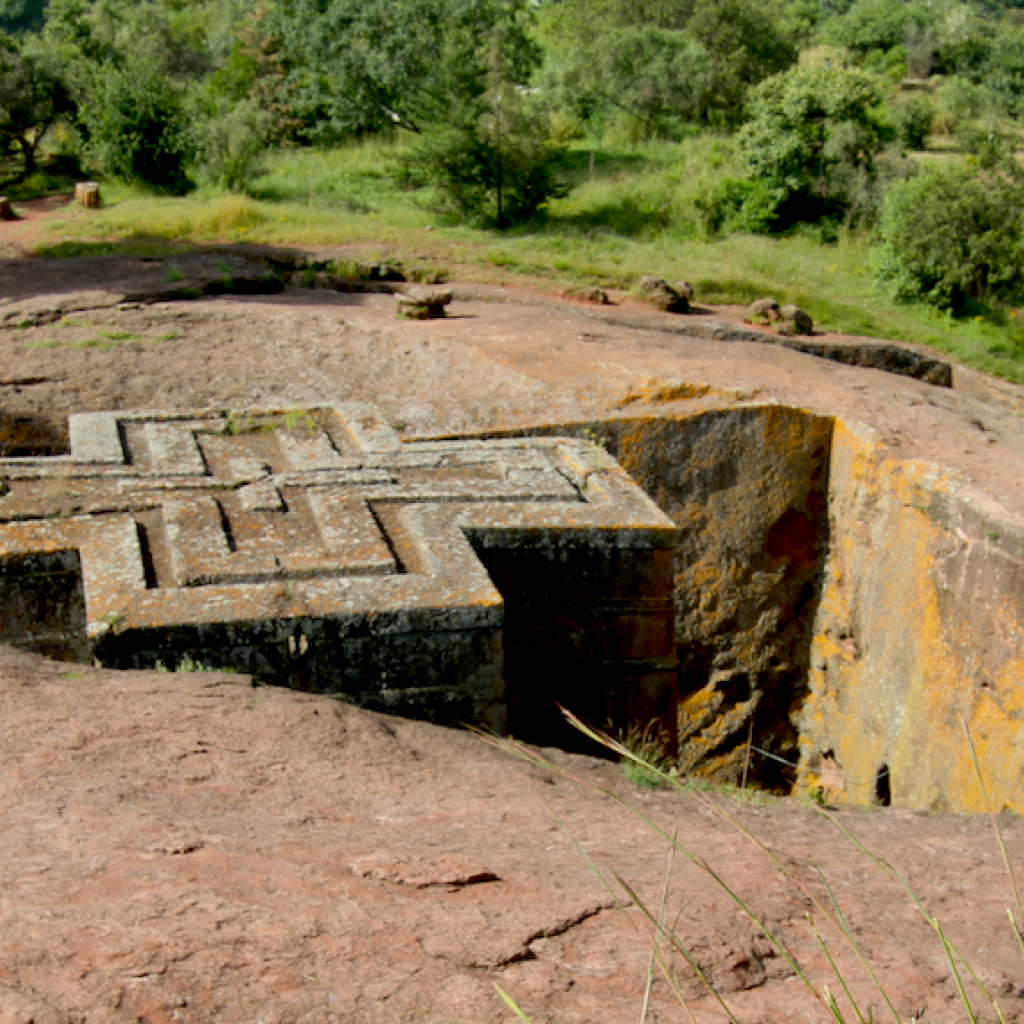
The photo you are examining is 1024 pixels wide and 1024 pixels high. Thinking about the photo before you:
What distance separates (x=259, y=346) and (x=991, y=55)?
2848 cm

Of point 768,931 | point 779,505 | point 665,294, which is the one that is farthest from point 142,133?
point 768,931

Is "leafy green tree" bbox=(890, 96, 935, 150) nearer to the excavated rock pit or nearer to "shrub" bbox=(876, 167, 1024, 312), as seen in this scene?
"shrub" bbox=(876, 167, 1024, 312)

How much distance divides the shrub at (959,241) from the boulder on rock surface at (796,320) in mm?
2761

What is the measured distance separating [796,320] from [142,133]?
1062cm

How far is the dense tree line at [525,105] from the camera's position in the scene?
51.1 feet

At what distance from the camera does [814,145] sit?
16344 millimetres

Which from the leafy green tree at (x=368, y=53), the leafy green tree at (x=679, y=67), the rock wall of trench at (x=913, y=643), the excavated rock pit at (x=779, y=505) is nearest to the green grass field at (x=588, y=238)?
the leafy green tree at (x=368, y=53)

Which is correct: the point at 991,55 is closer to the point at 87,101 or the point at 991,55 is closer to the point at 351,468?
the point at 87,101

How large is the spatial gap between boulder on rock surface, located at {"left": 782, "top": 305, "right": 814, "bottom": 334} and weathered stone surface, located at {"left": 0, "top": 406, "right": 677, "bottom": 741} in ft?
19.9

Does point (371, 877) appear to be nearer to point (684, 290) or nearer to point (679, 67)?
point (684, 290)

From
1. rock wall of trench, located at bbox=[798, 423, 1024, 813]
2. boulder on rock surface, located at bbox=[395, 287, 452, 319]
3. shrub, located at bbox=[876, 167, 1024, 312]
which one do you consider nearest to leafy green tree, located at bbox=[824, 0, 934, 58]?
shrub, located at bbox=[876, 167, 1024, 312]

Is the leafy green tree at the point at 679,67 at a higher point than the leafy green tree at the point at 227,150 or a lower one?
higher

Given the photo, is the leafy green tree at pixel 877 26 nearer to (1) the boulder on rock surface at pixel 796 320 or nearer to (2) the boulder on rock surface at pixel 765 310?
(2) the boulder on rock surface at pixel 765 310

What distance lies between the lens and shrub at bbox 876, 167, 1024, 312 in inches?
522
